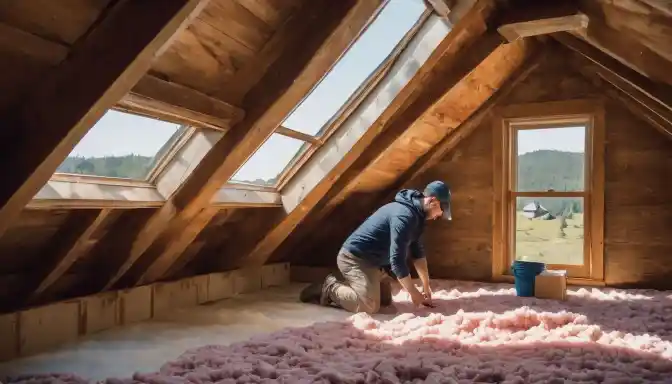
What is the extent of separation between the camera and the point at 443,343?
Answer: 269 centimetres

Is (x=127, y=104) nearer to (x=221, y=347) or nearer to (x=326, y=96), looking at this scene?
(x=221, y=347)

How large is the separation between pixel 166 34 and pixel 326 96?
1.65m

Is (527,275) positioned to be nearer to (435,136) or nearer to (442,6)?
(435,136)

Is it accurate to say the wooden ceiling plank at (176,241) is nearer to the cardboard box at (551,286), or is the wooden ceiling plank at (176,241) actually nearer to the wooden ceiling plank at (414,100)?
the wooden ceiling plank at (414,100)

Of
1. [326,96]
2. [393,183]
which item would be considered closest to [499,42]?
[326,96]

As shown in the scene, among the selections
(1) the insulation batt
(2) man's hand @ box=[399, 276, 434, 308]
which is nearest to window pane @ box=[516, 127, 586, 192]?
(1) the insulation batt

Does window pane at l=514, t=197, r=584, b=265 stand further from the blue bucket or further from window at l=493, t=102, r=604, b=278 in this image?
the blue bucket

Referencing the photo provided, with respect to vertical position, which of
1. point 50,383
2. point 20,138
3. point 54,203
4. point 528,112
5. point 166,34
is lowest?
point 50,383

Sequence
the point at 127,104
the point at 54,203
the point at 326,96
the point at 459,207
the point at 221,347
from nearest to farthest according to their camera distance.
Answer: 1. the point at 127,104
2. the point at 54,203
3. the point at 221,347
4. the point at 326,96
5. the point at 459,207

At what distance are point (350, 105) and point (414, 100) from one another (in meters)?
0.49

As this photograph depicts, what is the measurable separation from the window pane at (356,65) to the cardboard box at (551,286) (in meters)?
1.90

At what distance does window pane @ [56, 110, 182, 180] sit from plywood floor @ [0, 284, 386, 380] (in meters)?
0.81

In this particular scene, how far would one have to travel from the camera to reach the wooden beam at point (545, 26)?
9.12ft

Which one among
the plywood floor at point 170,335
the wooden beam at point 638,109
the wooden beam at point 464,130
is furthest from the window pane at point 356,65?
the wooden beam at point 638,109
